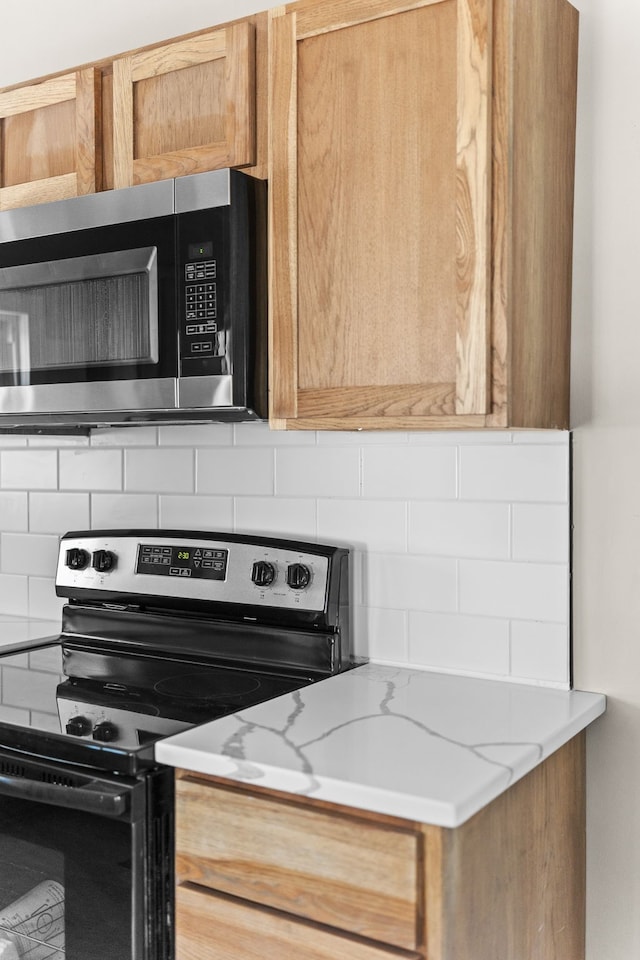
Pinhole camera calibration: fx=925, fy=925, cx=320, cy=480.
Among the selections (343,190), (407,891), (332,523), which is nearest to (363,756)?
(407,891)

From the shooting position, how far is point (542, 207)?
1.48m

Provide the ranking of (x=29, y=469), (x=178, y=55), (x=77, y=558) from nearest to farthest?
(x=178, y=55) < (x=77, y=558) < (x=29, y=469)

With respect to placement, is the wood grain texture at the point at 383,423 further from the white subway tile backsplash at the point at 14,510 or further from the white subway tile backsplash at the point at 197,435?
the white subway tile backsplash at the point at 14,510

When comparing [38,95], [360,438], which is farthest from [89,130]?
[360,438]

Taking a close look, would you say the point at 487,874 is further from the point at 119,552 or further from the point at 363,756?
the point at 119,552

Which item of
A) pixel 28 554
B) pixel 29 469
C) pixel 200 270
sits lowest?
pixel 28 554

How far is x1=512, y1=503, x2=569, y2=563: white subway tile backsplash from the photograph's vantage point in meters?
1.63

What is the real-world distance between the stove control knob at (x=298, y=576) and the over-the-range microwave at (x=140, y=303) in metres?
0.35

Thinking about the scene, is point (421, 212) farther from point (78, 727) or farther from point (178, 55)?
point (78, 727)

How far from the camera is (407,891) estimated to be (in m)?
1.16

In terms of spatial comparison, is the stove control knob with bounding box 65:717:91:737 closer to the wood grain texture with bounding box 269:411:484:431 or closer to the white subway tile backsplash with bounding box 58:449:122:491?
the wood grain texture with bounding box 269:411:484:431

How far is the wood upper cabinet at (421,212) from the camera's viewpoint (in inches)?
54.0

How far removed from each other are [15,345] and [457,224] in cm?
92

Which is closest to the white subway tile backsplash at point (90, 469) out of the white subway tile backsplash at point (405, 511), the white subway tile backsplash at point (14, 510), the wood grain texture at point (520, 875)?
the white subway tile backsplash at point (405, 511)
